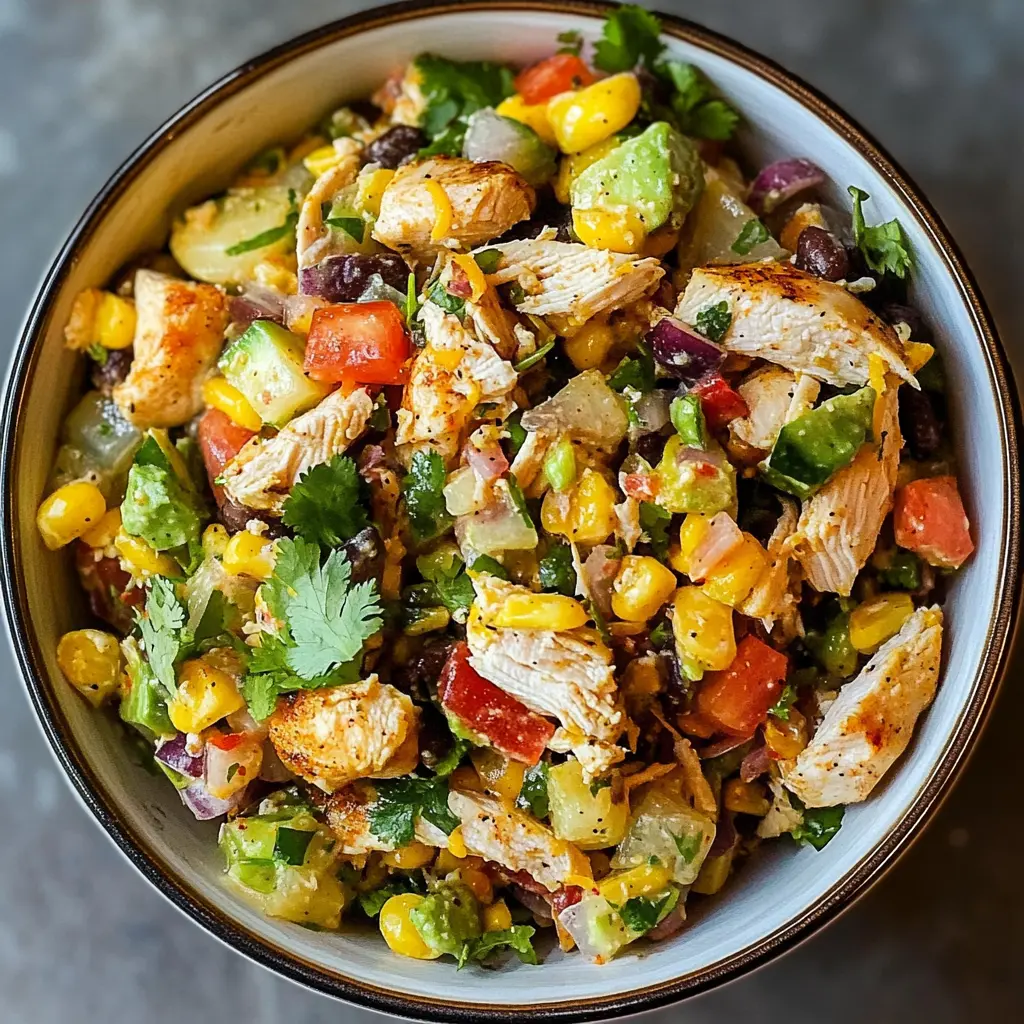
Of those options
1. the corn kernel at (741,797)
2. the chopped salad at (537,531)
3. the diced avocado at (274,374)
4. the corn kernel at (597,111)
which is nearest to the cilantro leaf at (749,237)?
the chopped salad at (537,531)

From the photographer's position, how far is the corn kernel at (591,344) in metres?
2.32

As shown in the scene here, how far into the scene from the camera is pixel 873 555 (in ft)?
7.98

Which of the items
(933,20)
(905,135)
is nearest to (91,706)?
(905,135)

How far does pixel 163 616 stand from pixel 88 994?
160cm

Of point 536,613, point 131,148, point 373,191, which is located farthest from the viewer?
point 131,148

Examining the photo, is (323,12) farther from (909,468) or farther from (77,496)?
(909,468)

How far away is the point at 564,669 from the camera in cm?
220

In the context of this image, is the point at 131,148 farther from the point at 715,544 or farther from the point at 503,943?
the point at 503,943

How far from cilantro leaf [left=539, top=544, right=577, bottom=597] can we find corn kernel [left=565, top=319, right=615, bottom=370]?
40 centimetres

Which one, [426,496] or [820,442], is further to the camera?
[426,496]

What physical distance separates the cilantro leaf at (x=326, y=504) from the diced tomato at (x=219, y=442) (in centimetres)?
26

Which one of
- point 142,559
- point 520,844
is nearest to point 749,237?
point 520,844

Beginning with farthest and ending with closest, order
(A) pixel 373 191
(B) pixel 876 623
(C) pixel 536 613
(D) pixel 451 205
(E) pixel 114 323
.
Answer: (E) pixel 114 323
(A) pixel 373 191
(B) pixel 876 623
(D) pixel 451 205
(C) pixel 536 613

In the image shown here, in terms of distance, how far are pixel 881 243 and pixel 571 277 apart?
2.34ft
